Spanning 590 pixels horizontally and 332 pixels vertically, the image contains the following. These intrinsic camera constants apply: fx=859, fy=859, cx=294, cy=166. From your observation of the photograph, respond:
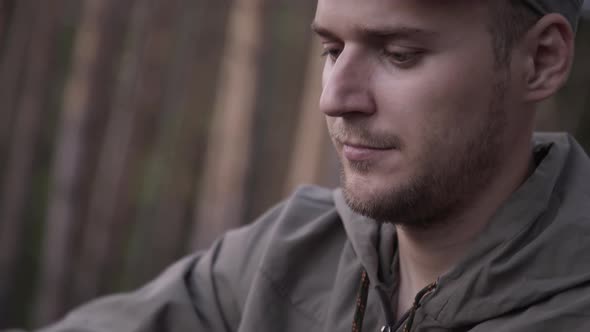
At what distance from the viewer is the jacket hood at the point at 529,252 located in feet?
5.24

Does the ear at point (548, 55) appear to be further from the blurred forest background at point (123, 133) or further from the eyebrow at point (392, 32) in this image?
the blurred forest background at point (123, 133)

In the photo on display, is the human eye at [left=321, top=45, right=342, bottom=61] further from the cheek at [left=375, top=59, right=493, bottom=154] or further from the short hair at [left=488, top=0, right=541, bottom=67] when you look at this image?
the short hair at [left=488, top=0, right=541, bottom=67]

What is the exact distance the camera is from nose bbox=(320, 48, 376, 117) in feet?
5.41

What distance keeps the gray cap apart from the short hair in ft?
0.04

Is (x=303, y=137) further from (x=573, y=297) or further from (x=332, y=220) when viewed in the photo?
(x=573, y=297)

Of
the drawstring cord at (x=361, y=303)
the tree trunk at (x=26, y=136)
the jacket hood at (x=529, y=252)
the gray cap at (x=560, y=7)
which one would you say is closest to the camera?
the jacket hood at (x=529, y=252)

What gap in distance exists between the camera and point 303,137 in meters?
6.44

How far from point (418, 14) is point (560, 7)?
33 cm

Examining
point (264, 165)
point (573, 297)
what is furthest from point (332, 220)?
point (264, 165)

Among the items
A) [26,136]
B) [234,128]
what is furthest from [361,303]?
[26,136]

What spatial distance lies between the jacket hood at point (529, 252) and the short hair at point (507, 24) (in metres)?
0.26

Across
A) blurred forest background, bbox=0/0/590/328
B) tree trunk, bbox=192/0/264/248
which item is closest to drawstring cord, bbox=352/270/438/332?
blurred forest background, bbox=0/0/590/328

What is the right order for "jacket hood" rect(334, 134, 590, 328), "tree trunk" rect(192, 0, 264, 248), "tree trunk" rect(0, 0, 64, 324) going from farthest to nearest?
"tree trunk" rect(0, 0, 64, 324) → "tree trunk" rect(192, 0, 264, 248) → "jacket hood" rect(334, 134, 590, 328)

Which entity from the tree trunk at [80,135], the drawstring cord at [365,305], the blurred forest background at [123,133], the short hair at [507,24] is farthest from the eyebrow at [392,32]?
the tree trunk at [80,135]
